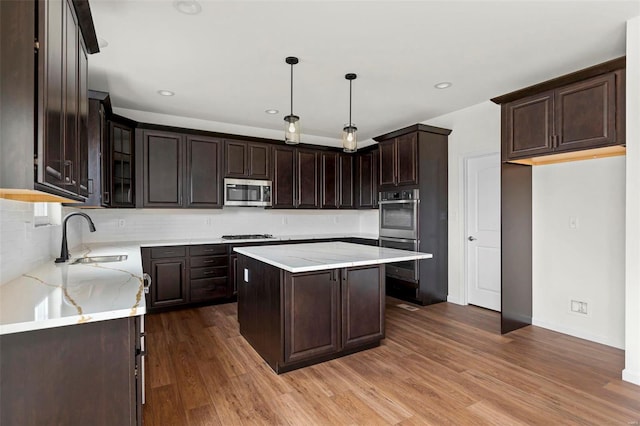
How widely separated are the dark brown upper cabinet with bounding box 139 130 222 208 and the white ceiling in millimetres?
503

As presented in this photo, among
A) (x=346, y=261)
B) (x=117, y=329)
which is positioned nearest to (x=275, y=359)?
(x=346, y=261)

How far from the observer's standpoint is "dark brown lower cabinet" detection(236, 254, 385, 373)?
8.41ft

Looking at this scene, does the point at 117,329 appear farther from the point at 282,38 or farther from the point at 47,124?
the point at 282,38

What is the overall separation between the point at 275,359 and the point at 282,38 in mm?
2504

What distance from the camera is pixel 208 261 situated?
4.43 metres

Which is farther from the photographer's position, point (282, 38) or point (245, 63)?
point (245, 63)

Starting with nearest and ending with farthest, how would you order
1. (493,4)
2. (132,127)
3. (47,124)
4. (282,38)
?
1. (47,124)
2. (493,4)
3. (282,38)
4. (132,127)

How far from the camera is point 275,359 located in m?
2.61

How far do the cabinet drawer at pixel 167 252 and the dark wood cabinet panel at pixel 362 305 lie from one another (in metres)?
2.44

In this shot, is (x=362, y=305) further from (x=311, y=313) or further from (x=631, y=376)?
(x=631, y=376)

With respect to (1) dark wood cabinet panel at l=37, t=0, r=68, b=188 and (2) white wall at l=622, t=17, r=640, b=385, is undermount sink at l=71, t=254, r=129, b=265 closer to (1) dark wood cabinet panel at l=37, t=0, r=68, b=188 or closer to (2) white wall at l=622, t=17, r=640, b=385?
(1) dark wood cabinet panel at l=37, t=0, r=68, b=188

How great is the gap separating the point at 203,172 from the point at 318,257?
8.54 feet

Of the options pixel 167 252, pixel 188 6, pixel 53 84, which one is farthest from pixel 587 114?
pixel 167 252

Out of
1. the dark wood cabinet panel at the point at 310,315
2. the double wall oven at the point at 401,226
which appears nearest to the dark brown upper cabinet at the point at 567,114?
the double wall oven at the point at 401,226
